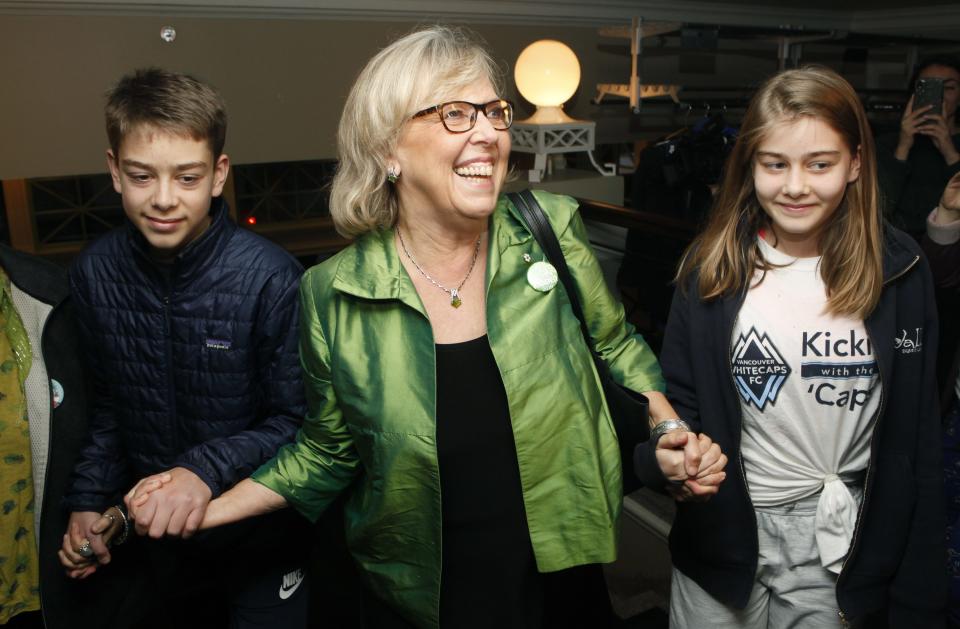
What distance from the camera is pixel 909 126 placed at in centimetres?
257

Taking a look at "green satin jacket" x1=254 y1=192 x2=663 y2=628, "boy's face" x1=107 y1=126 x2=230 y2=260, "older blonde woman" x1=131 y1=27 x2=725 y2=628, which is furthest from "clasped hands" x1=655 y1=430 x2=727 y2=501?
"boy's face" x1=107 y1=126 x2=230 y2=260

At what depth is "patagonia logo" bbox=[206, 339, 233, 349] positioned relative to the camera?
4.56 ft

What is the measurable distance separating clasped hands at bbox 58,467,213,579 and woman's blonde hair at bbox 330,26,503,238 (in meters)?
0.49

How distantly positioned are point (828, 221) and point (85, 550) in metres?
1.44

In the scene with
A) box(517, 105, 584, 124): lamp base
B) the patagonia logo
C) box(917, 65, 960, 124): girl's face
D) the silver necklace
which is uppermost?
box(917, 65, 960, 124): girl's face

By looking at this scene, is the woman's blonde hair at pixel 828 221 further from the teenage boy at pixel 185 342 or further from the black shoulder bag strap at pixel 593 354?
the teenage boy at pixel 185 342

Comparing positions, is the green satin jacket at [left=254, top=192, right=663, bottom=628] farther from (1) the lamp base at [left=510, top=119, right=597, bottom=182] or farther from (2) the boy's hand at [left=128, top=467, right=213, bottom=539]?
(1) the lamp base at [left=510, top=119, right=597, bottom=182]

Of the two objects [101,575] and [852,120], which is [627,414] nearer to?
[852,120]

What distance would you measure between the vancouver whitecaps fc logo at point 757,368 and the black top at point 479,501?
0.42m

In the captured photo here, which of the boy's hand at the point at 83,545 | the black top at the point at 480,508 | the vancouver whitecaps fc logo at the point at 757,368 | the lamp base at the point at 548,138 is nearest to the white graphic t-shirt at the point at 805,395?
the vancouver whitecaps fc logo at the point at 757,368

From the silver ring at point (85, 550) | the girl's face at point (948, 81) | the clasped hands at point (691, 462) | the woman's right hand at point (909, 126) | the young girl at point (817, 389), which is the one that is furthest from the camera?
the girl's face at point (948, 81)

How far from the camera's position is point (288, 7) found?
2.85m

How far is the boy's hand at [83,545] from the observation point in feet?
4.47

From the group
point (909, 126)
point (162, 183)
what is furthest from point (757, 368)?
point (909, 126)
